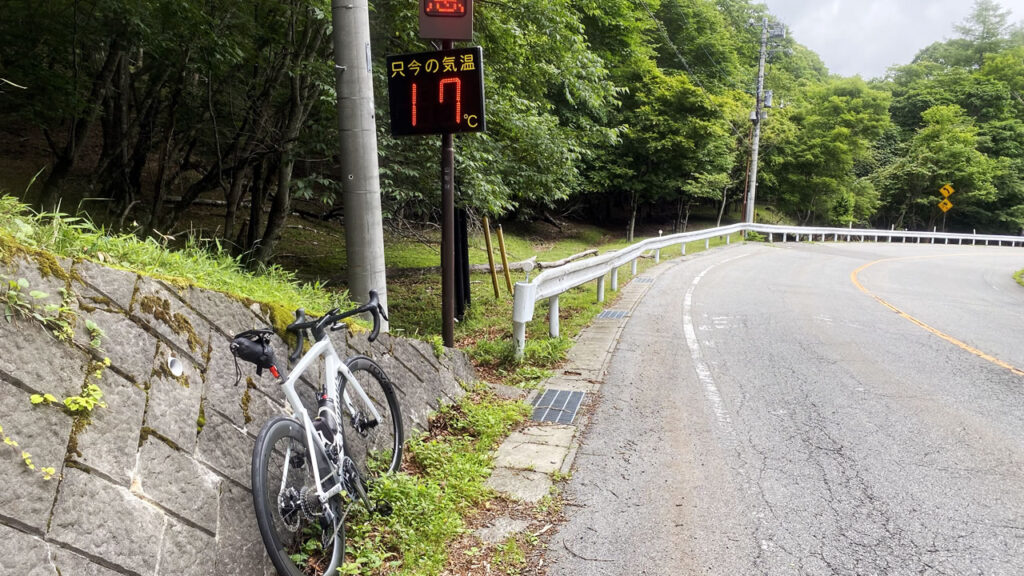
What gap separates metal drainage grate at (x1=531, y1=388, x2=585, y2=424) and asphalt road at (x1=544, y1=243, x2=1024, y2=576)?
1.03ft

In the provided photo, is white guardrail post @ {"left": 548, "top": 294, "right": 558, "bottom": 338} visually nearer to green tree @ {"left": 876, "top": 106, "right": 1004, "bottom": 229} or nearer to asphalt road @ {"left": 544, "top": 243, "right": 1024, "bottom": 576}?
asphalt road @ {"left": 544, "top": 243, "right": 1024, "bottom": 576}

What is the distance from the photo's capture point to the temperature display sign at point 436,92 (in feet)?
18.6

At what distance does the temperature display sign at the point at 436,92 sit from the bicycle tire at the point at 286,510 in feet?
12.3

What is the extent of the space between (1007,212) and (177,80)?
182ft

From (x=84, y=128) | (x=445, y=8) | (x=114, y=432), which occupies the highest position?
(x=445, y=8)

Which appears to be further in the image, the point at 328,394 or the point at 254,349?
the point at 328,394

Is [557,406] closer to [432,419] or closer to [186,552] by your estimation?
[432,419]

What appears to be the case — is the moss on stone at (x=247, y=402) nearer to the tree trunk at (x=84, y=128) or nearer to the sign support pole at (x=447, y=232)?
the sign support pole at (x=447, y=232)

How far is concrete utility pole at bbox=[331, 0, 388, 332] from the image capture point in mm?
4980

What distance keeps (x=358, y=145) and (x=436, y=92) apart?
42.4 inches

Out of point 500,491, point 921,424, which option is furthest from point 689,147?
point 500,491

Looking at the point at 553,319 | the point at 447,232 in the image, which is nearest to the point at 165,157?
the point at 447,232

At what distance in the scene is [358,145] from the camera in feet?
16.9

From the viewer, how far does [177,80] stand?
10.4 metres
